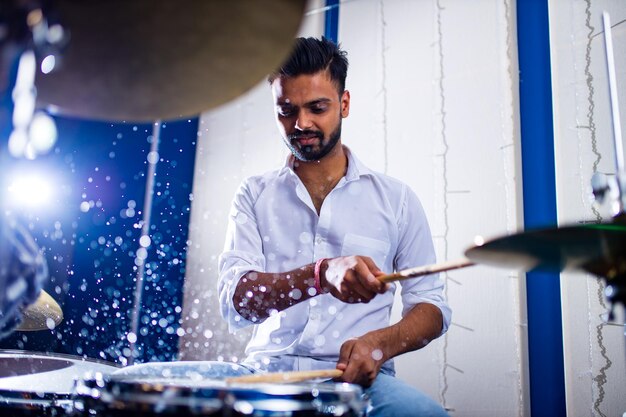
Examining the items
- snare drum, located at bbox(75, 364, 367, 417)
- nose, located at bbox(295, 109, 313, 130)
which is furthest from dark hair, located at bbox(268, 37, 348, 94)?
A: snare drum, located at bbox(75, 364, 367, 417)

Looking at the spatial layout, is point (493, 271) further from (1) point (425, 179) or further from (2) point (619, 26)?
(2) point (619, 26)

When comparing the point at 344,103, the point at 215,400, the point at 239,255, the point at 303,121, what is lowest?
the point at 215,400

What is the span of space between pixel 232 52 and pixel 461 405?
171cm

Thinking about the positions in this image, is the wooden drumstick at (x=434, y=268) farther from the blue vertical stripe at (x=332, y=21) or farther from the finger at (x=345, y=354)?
the blue vertical stripe at (x=332, y=21)

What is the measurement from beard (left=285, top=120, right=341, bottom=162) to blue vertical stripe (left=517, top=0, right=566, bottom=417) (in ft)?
2.55

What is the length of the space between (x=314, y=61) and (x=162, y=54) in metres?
1.12

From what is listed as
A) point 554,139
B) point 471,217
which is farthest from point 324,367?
point 554,139

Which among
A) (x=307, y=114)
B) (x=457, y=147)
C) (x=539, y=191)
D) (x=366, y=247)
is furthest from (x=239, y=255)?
(x=539, y=191)

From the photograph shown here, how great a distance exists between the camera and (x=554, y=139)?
6.75 ft

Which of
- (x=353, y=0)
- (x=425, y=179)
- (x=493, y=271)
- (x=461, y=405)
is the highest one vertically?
(x=353, y=0)

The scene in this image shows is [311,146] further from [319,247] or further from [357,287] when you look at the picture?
[357,287]

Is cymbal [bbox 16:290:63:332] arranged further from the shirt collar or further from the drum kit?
the shirt collar

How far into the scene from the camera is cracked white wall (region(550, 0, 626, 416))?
187 centimetres

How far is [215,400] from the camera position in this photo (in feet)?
2.54
